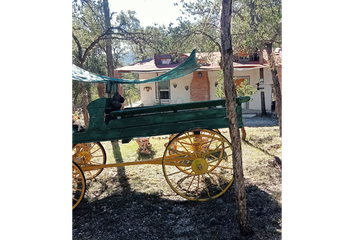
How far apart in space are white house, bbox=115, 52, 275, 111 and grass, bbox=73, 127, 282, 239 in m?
8.02

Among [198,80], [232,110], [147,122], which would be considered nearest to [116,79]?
[147,122]

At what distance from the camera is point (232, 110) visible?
2.94 metres

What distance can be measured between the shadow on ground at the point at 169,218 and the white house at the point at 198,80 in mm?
9409

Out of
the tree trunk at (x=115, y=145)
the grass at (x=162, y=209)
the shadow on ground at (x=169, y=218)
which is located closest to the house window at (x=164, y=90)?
the tree trunk at (x=115, y=145)

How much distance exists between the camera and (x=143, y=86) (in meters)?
15.2

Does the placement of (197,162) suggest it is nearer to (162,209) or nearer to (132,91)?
(162,209)

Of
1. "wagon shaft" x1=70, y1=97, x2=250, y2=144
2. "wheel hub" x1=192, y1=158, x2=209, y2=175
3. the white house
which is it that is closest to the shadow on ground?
"wheel hub" x1=192, y1=158, x2=209, y2=175

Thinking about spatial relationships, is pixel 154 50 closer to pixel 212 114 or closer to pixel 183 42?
pixel 183 42

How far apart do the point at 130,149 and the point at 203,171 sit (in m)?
4.08

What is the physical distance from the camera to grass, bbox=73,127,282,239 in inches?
135

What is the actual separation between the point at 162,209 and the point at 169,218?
30cm

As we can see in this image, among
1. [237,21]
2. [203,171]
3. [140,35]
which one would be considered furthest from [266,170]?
[140,35]

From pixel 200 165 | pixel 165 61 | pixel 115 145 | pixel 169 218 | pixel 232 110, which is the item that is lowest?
pixel 169 218

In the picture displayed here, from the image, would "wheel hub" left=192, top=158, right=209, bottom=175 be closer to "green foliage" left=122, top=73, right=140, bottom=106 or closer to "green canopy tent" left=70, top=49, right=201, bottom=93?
"green canopy tent" left=70, top=49, right=201, bottom=93
